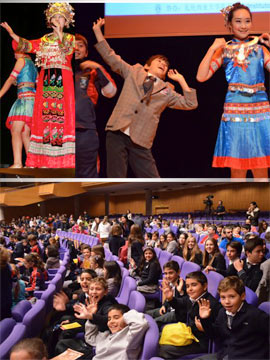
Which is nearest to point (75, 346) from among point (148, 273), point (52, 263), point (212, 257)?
point (148, 273)

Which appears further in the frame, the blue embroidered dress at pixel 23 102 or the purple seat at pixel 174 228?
the purple seat at pixel 174 228

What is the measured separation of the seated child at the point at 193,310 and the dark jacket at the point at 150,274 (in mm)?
Result: 1001

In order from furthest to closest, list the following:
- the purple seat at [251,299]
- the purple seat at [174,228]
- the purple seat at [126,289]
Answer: the purple seat at [174,228] < the purple seat at [126,289] < the purple seat at [251,299]

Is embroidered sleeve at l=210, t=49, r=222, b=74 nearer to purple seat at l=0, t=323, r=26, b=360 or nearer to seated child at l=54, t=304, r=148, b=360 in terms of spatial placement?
seated child at l=54, t=304, r=148, b=360

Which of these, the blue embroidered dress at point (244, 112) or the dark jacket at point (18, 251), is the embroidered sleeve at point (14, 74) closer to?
the blue embroidered dress at point (244, 112)

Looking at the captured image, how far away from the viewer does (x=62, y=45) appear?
2.82 metres

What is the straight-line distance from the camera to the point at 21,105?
2809 millimetres

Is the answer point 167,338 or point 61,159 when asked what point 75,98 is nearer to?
point 61,159

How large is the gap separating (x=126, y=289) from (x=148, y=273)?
27.9 inches

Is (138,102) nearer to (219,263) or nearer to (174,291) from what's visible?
(174,291)

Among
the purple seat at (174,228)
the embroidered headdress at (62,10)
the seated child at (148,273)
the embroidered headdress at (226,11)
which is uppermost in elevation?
the embroidered headdress at (62,10)

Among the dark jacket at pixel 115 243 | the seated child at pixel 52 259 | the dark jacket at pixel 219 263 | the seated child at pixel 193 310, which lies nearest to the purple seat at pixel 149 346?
the seated child at pixel 193 310

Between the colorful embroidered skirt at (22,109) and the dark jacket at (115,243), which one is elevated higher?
the colorful embroidered skirt at (22,109)

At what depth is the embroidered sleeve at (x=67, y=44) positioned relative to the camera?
2807mm
